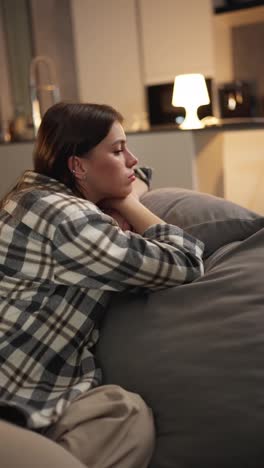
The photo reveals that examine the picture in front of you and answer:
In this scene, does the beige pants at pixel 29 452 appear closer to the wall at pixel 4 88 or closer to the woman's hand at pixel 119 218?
the woman's hand at pixel 119 218

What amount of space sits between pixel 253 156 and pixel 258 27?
1.94 m

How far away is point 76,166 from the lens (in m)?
1.29

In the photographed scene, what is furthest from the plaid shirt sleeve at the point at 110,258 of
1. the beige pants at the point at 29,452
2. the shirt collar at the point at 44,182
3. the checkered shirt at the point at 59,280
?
the beige pants at the point at 29,452

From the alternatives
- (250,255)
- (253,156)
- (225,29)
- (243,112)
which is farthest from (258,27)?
(250,255)

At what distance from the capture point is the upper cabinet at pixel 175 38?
4.57 metres

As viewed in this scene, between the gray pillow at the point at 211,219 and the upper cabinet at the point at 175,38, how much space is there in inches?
136

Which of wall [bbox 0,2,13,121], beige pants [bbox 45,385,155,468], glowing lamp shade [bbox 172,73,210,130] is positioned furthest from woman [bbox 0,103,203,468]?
wall [bbox 0,2,13,121]

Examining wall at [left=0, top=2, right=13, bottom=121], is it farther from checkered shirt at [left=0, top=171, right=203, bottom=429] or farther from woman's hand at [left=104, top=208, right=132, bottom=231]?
checkered shirt at [left=0, top=171, right=203, bottom=429]

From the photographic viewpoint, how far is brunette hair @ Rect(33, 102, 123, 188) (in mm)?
1261

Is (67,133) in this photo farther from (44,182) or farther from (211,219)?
(211,219)

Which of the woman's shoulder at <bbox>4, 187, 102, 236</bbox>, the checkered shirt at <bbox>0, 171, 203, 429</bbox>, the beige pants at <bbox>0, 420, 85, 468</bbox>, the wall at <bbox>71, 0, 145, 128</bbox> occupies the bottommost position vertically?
the beige pants at <bbox>0, 420, 85, 468</bbox>

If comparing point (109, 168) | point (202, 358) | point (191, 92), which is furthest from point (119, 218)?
point (191, 92)

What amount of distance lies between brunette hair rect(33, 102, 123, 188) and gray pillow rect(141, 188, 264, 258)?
28cm

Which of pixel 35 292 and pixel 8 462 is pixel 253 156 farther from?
pixel 8 462
